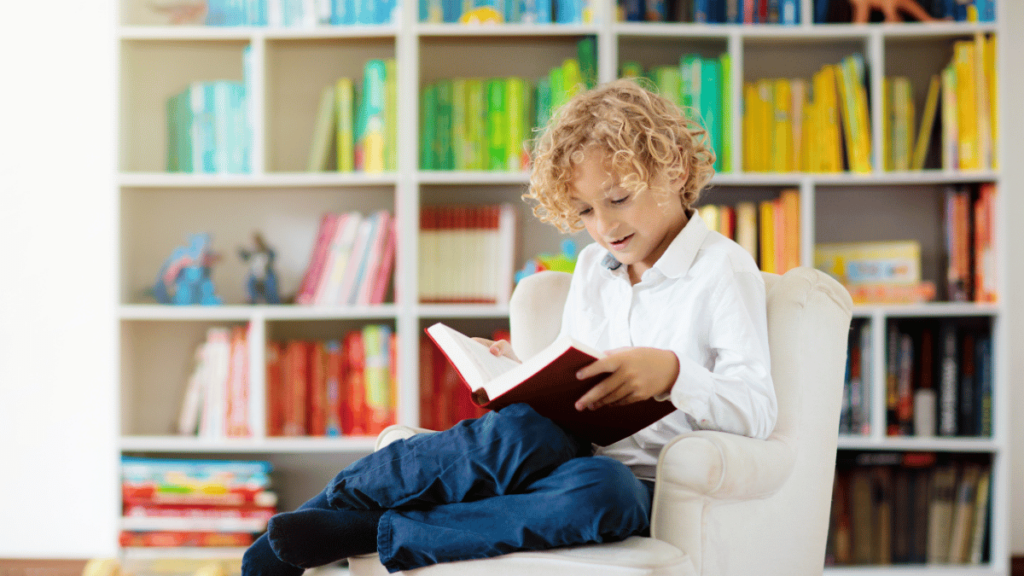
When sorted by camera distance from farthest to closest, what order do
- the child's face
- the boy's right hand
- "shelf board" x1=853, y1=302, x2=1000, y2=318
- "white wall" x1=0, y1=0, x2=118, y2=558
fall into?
"white wall" x1=0, y1=0, x2=118, y2=558 < "shelf board" x1=853, y1=302, x2=1000, y2=318 < the boy's right hand < the child's face

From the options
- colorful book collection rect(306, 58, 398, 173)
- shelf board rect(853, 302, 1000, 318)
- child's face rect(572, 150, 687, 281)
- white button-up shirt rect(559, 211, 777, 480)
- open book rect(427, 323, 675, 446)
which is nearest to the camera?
open book rect(427, 323, 675, 446)

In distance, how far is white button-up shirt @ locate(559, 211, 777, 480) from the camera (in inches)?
40.7

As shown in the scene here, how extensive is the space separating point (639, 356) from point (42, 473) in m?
2.05

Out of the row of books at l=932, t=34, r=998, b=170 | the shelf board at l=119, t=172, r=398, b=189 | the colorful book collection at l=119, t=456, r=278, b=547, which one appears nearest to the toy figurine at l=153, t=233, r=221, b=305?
the shelf board at l=119, t=172, r=398, b=189

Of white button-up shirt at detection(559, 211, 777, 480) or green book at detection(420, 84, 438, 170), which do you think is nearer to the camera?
white button-up shirt at detection(559, 211, 777, 480)

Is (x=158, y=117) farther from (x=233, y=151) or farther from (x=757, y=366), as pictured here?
(x=757, y=366)

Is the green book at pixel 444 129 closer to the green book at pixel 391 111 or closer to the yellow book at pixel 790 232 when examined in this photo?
the green book at pixel 391 111

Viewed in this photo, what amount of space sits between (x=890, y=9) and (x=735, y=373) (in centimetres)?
146

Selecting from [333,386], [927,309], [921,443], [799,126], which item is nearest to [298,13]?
[333,386]

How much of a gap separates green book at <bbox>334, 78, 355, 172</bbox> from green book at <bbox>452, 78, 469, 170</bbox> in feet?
0.90

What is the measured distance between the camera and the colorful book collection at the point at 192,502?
2037 millimetres

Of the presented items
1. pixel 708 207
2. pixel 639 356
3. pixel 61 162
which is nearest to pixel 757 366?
pixel 639 356

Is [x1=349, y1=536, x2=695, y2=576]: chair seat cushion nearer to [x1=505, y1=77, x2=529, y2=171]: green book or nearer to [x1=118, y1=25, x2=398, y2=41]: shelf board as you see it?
[x1=505, y1=77, x2=529, y2=171]: green book

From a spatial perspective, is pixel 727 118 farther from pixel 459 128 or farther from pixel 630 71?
pixel 459 128
